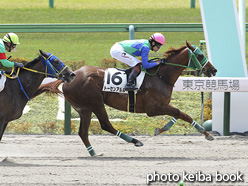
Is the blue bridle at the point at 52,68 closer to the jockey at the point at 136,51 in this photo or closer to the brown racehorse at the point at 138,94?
the brown racehorse at the point at 138,94

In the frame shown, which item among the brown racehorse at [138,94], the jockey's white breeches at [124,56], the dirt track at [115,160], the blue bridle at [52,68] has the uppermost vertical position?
the jockey's white breeches at [124,56]

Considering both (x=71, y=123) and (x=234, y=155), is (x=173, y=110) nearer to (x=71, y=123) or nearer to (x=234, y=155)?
(x=234, y=155)

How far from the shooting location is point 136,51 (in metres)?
8.05

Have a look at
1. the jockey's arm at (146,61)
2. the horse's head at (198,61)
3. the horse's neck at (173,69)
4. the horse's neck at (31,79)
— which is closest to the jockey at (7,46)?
the horse's neck at (31,79)

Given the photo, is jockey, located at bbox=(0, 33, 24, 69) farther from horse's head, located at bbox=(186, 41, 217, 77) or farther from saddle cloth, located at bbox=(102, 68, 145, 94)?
horse's head, located at bbox=(186, 41, 217, 77)

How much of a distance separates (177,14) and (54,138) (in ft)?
48.0

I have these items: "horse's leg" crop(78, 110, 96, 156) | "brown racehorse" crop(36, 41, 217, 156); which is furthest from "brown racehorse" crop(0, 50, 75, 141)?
"horse's leg" crop(78, 110, 96, 156)

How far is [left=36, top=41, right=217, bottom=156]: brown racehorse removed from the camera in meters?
7.84

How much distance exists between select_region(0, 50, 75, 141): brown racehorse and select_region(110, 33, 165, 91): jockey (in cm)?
101

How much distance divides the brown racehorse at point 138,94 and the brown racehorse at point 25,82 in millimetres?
562

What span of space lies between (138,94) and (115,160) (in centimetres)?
112

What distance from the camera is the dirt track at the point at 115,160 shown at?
20.0 ft

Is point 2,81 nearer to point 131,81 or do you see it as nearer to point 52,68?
point 52,68

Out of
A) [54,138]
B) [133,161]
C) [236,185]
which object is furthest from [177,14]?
[236,185]
